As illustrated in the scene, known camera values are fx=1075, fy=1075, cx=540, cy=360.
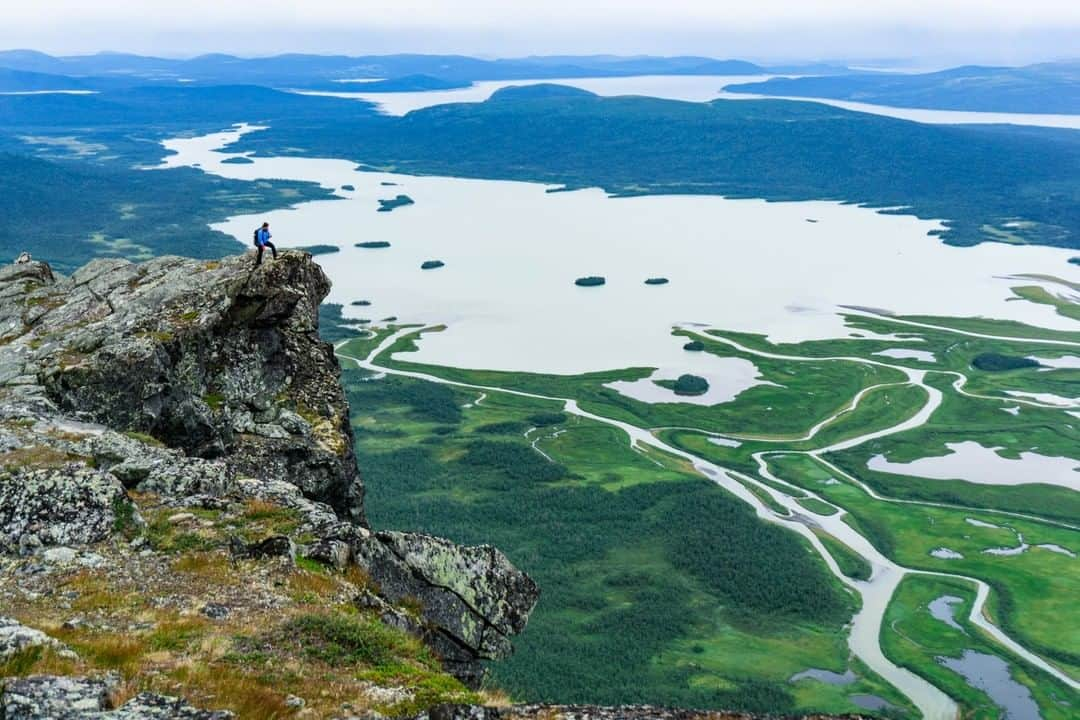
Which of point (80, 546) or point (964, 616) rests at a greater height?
point (80, 546)

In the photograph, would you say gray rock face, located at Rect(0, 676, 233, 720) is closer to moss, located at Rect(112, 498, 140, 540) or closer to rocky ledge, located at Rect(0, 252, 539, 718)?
rocky ledge, located at Rect(0, 252, 539, 718)

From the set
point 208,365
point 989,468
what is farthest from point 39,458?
point 989,468

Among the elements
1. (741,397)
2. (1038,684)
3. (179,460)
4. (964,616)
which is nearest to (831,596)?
(964,616)

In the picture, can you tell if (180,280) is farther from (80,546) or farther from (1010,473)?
(1010,473)

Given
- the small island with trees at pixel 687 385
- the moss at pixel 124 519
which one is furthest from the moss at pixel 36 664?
the small island with trees at pixel 687 385

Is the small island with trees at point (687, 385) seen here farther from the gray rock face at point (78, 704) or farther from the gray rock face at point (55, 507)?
the gray rock face at point (78, 704)

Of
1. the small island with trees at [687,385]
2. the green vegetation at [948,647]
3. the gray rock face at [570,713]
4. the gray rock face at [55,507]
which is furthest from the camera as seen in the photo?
the small island with trees at [687,385]
